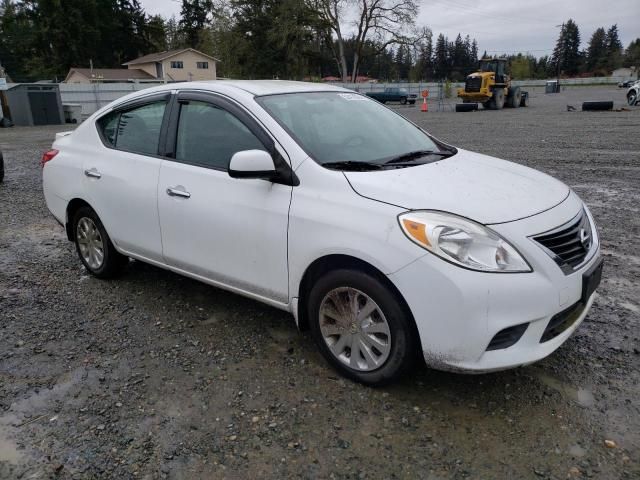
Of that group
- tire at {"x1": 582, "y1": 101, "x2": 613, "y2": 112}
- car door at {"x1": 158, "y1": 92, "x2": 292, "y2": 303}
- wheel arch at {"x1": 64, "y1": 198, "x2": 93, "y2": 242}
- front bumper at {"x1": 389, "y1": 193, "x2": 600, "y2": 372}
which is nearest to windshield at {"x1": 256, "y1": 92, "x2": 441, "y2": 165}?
car door at {"x1": 158, "y1": 92, "x2": 292, "y2": 303}

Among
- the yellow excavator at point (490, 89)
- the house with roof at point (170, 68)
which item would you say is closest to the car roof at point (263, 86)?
the yellow excavator at point (490, 89)

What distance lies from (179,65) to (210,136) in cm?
6570

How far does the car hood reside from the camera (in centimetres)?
269

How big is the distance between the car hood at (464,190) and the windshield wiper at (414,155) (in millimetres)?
154

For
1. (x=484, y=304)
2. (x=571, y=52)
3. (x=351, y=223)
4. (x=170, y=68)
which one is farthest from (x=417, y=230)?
(x=571, y=52)

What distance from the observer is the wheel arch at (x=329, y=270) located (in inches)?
105

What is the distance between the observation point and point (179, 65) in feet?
209

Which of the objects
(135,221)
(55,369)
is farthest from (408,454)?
(135,221)

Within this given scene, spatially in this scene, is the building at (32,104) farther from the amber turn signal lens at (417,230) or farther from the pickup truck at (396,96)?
the amber turn signal lens at (417,230)

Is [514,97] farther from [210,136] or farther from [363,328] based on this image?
[363,328]

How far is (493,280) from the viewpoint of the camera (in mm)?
2447

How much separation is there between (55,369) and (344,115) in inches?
102

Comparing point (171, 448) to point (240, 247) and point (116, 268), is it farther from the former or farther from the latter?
point (116, 268)

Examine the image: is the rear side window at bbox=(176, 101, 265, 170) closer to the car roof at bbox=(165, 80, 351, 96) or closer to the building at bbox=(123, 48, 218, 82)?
the car roof at bbox=(165, 80, 351, 96)
